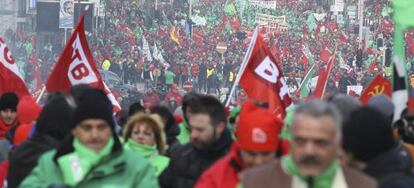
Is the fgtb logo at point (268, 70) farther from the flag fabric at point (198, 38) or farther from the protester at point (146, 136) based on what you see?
the flag fabric at point (198, 38)

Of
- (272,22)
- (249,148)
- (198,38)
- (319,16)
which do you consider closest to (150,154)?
(249,148)

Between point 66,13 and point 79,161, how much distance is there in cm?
4030

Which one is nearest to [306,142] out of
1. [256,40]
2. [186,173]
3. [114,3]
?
[186,173]

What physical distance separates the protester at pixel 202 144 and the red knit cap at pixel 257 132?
1.26 m

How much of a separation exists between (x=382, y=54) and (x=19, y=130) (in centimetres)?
4413

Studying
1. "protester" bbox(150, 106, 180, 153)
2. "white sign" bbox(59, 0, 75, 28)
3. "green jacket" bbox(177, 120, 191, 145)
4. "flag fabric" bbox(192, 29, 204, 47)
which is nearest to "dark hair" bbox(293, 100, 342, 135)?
"protester" bbox(150, 106, 180, 153)

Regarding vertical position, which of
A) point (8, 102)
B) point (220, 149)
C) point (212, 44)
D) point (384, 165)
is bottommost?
point (212, 44)

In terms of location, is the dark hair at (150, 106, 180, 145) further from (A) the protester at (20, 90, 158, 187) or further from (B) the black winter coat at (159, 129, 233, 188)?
(A) the protester at (20, 90, 158, 187)

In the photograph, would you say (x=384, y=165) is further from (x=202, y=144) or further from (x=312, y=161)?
(x=202, y=144)

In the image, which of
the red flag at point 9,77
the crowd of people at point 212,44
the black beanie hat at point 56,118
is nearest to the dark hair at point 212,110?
the black beanie hat at point 56,118

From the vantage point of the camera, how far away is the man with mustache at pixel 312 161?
4758mm

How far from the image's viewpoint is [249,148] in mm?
5574

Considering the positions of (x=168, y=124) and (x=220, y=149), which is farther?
(x=168, y=124)

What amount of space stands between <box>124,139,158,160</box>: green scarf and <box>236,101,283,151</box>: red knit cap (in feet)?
7.71
